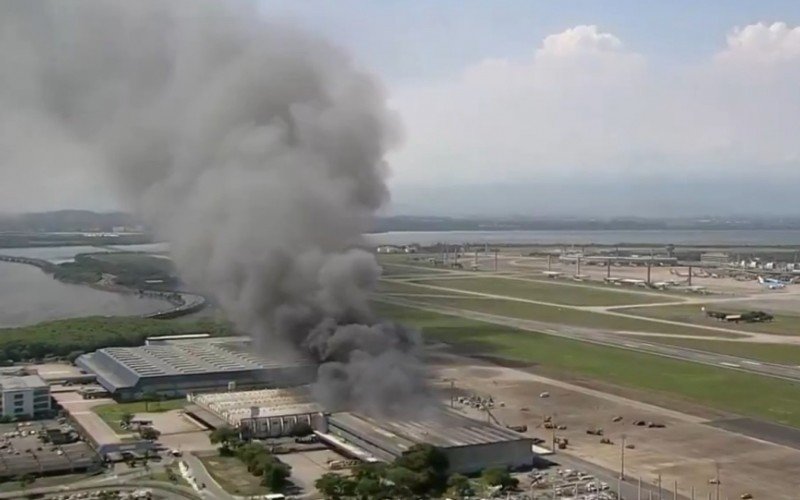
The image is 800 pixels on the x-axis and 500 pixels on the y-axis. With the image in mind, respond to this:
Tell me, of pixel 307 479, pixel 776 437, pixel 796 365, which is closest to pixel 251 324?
pixel 307 479

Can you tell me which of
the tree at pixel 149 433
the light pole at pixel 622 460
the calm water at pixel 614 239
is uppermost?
the calm water at pixel 614 239

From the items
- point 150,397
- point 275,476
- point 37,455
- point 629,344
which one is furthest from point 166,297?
point 275,476

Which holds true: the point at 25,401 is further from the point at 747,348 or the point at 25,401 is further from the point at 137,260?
the point at 137,260

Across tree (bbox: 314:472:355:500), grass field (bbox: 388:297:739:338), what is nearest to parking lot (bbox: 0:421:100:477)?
tree (bbox: 314:472:355:500)

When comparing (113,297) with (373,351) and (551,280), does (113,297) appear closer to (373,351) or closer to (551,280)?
(551,280)

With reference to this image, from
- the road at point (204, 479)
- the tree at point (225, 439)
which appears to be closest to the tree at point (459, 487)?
the road at point (204, 479)

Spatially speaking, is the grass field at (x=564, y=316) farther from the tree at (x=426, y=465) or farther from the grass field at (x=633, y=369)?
the tree at (x=426, y=465)
